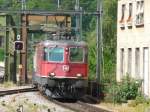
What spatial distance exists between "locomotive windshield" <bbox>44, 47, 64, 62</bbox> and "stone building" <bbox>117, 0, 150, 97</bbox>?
11.2 ft

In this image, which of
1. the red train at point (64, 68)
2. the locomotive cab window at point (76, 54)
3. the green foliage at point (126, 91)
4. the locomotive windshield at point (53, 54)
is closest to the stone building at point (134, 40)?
the green foliage at point (126, 91)

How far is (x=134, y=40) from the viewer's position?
1246 inches

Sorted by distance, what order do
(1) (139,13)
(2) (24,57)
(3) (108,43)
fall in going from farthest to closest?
(3) (108,43) < (2) (24,57) < (1) (139,13)

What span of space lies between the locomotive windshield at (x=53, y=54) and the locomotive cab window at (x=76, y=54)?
476 millimetres

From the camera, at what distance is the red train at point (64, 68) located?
101ft

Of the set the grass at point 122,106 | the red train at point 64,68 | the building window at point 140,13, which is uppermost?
the building window at point 140,13

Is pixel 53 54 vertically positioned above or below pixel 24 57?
above

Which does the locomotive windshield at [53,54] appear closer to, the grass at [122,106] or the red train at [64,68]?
the red train at [64,68]

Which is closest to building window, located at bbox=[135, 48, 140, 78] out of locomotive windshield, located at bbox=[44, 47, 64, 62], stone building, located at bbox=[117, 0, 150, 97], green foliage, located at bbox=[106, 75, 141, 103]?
stone building, located at bbox=[117, 0, 150, 97]

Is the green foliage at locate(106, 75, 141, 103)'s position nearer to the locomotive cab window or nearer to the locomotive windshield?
the locomotive cab window

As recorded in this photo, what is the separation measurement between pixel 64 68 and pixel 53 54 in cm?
102

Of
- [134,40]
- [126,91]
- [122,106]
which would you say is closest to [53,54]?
[134,40]

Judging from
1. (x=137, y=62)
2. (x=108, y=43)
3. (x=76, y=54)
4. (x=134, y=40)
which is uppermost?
(x=108, y=43)

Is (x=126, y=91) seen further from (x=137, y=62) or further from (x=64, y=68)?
(x=64, y=68)
